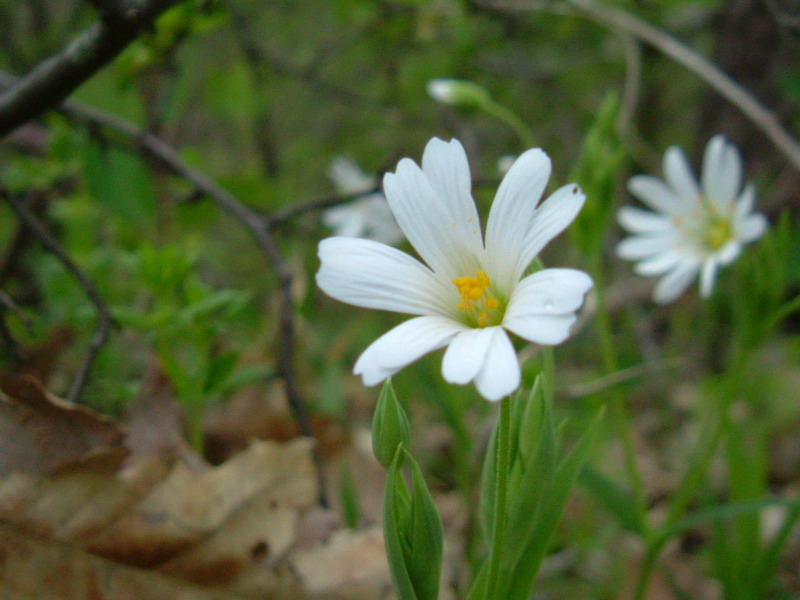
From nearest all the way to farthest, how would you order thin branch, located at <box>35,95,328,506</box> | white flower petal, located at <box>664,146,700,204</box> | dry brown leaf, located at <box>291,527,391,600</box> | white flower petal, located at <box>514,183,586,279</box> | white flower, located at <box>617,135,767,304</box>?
1. white flower petal, located at <box>514,183,586,279</box>
2. dry brown leaf, located at <box>291,527,391,600</box>
3. thin branch, located at <box>35,95,328,506</box>
4. white flower, located at <box>617,135,767,304</box>
5. white flower petal, located at <box>664,146,700,204</box>

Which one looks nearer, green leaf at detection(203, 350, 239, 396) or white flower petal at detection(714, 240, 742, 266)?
green leaf at detection(203, 350, 239, 396)

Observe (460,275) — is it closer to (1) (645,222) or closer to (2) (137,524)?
(2) (137,524)

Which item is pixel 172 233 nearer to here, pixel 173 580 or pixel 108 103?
pixel 108 103

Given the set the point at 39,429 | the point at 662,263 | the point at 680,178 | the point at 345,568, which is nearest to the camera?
the point at 39,429

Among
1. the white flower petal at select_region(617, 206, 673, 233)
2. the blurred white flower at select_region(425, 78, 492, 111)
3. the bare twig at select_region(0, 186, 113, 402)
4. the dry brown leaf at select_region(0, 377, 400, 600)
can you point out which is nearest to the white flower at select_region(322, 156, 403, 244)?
the blurred white flower at select_region(425, 78, 492, 111)

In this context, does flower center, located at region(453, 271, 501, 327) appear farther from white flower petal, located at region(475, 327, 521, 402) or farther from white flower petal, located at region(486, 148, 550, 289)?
white flower petal, located at region(475, 327, 521, 402)

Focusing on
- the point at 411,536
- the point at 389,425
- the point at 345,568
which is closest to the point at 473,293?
the point at 389,425
